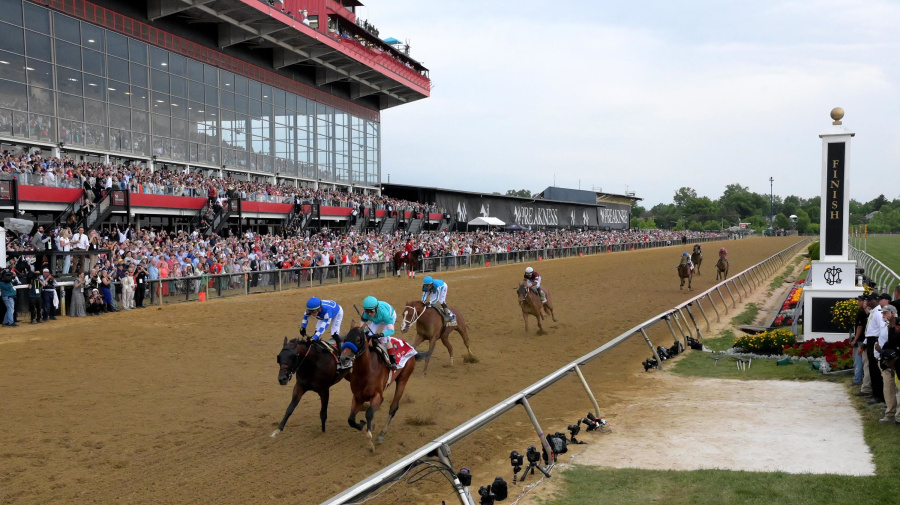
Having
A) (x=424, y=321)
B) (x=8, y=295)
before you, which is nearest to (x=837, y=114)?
(x=424, y=321)

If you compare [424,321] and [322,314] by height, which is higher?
[322,314]

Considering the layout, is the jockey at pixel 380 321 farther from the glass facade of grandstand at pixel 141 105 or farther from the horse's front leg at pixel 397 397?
the glass facade of grandstand at pixel 141 105

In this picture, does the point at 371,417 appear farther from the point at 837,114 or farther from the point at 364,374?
the point at 837,114

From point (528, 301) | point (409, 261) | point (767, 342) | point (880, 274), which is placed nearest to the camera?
point (767, 342)

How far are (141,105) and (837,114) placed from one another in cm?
3018

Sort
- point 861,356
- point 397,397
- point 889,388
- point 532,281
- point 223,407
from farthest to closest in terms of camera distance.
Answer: point 532,281
point 861,356
point 223,407
point 397,397
point 889,388

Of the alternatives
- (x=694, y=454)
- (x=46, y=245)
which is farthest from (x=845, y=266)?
(x=46, y=245)

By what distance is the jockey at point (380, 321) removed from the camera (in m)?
7.74

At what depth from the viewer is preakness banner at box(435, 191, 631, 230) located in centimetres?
5691

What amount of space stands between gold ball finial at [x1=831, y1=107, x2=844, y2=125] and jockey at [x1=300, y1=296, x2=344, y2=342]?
438 inches

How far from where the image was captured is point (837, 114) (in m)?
13.6

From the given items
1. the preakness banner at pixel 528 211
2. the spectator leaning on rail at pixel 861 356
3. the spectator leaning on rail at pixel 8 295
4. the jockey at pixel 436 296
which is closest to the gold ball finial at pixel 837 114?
the spectator leaning on rail at pixel 861 356

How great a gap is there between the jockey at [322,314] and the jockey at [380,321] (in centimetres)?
37

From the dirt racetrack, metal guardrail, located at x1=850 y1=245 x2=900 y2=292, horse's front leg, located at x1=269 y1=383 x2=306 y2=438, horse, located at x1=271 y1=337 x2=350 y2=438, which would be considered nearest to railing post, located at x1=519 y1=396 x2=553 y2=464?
the dirt racetrack
